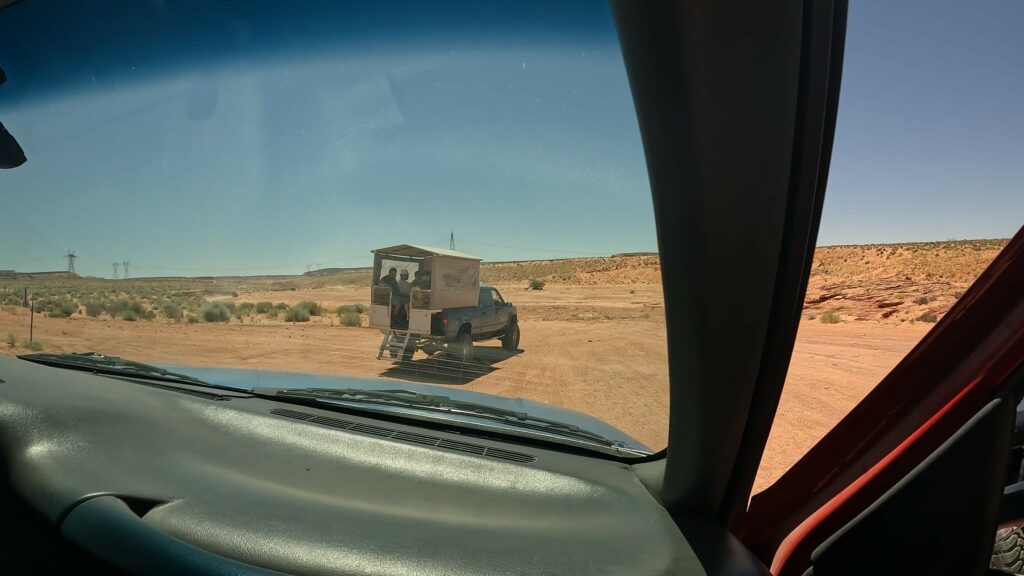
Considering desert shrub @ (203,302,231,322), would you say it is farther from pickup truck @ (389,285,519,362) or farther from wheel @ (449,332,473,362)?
wheel @ (449,332,473,362)

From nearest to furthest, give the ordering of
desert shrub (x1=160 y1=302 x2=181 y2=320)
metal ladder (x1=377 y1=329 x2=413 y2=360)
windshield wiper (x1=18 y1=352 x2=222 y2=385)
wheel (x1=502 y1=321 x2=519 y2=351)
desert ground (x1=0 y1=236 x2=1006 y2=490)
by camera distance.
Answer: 1. desert ground (x1=0 y1=236 x2=1006 y2=490)
2. windshield wiper (x1=18 y1=352 x2=222 y2=385)
3. wheel (x1=502 y1=321 x2=519 y2=351)
4. metal ladder (x1=377 y1=329 x2=413 y2=360)
5. desert shrub (x1=160 y1=302 x2=181 y2=320)

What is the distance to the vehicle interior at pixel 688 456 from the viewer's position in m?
1.56

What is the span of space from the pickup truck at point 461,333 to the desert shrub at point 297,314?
3.67ft

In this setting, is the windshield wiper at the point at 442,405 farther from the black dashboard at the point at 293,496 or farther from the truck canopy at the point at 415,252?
the truck canopy at the point at 415,252

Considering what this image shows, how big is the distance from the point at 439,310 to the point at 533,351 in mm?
855

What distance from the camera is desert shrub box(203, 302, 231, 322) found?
16.1 ft

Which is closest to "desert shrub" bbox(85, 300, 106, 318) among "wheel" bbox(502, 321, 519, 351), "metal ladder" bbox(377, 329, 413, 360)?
"metal ladder" bbox(377, 329, 413, 360)

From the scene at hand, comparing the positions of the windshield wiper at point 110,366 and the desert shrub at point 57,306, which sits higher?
the desert shrub at point 57,306

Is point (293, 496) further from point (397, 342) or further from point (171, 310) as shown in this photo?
point (171, 310)

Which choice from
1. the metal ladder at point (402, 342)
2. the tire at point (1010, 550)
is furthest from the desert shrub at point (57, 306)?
the tire at point (1010, 550)

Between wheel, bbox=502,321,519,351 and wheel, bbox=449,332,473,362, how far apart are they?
295mm

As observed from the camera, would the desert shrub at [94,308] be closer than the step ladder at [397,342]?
No

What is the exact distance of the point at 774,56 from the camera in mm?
1519

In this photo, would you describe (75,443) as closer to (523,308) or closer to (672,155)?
(523,308)
